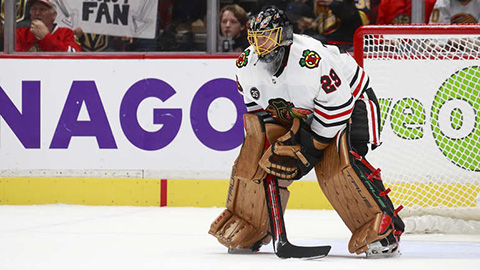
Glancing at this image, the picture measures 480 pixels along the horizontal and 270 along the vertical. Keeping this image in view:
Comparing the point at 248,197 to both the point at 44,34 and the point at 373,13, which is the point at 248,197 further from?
the point at 44,34

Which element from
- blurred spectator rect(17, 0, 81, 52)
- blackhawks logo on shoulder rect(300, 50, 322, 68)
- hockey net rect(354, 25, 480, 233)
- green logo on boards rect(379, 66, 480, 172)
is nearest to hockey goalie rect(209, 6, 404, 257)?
blackhawks logo on shoulder rect(300, 50, 322, 68)

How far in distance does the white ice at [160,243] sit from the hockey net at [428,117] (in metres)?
0.37

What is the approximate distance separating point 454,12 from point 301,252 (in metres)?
2.77

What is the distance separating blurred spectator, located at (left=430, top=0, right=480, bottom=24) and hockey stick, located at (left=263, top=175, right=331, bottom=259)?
2507 mm

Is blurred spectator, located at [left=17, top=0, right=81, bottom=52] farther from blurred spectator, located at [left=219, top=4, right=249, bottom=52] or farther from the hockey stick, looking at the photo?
the hockey stick

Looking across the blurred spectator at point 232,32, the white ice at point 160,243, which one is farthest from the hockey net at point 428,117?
the blurred spectator at point 232,32

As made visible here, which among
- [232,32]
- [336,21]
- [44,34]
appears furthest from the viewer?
[44,34]

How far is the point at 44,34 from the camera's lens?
227 inches

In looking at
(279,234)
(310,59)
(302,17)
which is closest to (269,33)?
(310,59)

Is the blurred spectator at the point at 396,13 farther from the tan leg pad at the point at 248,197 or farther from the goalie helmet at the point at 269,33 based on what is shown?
the goalie helmet at the point at 269,33

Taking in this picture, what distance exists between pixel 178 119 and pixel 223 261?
98.3 inches

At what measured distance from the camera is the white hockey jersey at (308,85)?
305 cm

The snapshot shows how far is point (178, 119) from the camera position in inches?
214

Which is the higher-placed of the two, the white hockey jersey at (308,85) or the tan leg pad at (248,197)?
the white hockey jersey at (308,85)
